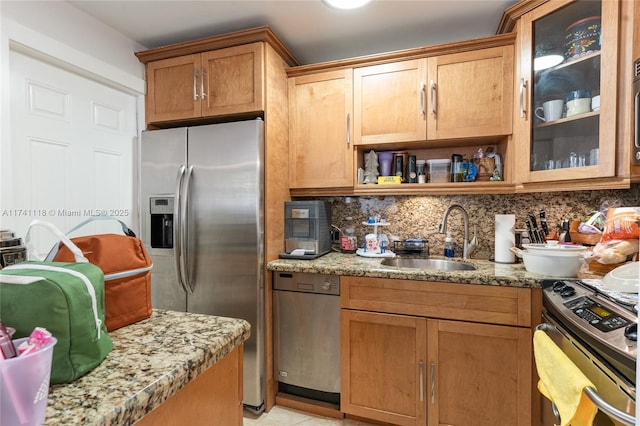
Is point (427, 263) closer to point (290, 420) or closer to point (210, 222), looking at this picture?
point (290, 420)

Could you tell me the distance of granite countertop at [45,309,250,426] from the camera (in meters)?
0.52

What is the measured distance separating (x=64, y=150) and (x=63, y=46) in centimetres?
57

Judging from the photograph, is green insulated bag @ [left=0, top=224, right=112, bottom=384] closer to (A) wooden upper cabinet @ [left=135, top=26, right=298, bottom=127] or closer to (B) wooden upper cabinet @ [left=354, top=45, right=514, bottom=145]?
(A) wooden upper cabinet @ [left=135, top=26, right=298, bottom=127]

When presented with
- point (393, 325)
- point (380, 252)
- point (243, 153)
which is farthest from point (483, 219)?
point (243, 153)

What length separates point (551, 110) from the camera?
1.71 m

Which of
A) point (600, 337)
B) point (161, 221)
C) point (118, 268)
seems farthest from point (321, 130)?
point (600, 337)

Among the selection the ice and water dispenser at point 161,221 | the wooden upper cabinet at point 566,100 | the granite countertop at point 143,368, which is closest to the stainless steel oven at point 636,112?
the wooden upper cabinet at point 566,100

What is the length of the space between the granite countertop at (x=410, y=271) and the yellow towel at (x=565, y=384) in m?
0.49

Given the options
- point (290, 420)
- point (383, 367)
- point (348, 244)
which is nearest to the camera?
point (383, 367)

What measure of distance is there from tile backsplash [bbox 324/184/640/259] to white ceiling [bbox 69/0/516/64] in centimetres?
110

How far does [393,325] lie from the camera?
172cm

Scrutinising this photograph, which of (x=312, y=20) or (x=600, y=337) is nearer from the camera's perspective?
(x=600, y=337)

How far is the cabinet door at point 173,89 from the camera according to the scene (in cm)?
214

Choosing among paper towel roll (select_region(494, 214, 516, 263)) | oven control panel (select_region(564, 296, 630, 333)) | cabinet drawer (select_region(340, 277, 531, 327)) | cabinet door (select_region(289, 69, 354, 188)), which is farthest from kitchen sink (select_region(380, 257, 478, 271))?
oven control panel (select_region(564, 296, 630, 333))
